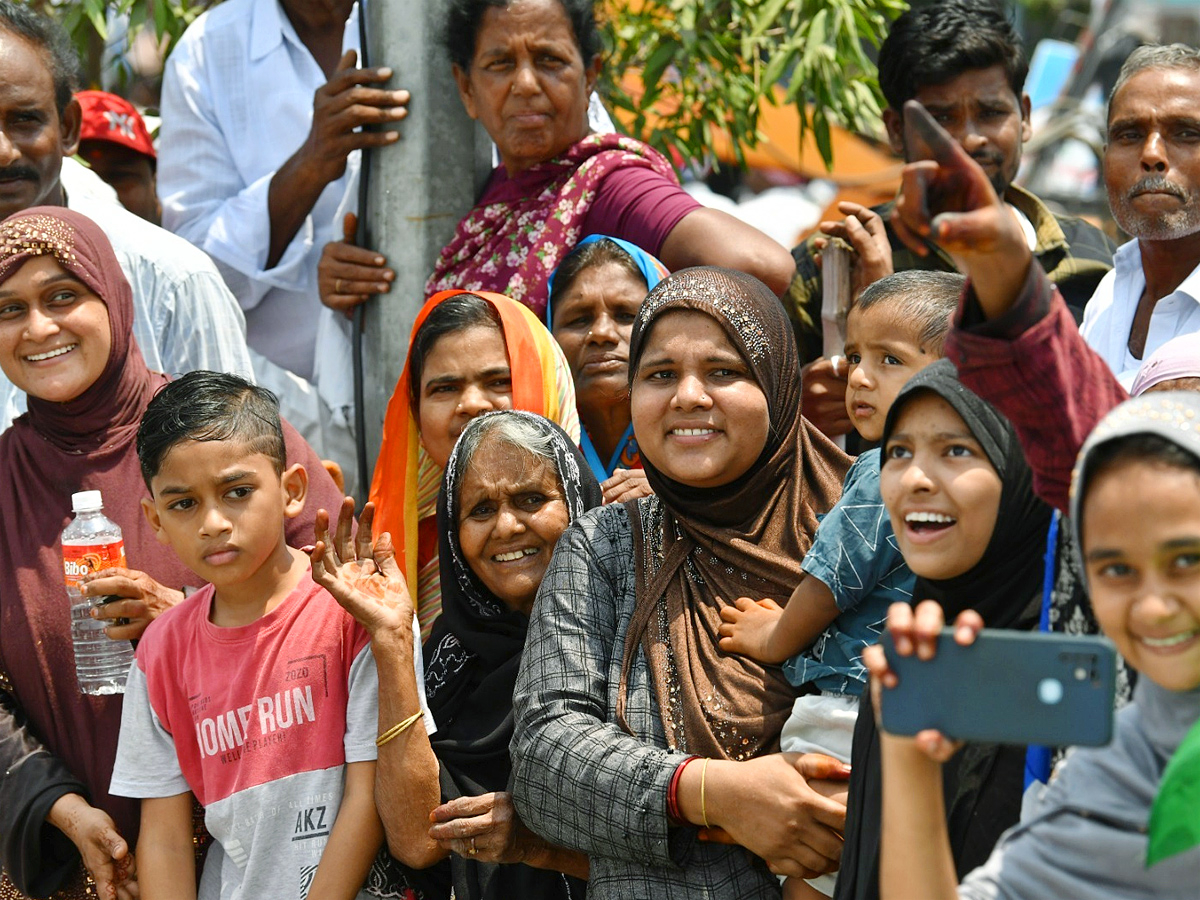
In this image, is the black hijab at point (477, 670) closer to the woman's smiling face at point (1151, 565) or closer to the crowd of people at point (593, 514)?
the crowd of people at point (593, 514)

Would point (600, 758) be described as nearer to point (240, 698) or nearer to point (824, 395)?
point (240, 698)

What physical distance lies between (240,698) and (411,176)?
1.62 meters

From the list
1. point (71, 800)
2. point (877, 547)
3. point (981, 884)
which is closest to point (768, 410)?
point (877, 547)

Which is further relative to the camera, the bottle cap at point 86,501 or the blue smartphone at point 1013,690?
the bottle cap at point 86,501

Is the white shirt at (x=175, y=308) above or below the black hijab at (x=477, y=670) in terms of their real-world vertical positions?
above

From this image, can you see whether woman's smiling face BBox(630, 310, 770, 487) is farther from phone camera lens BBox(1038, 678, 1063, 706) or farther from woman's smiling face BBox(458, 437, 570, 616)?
phone camera lens BBox(1038, 678, 1063, 706)

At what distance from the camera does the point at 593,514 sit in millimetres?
3184

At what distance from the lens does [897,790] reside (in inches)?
75.9

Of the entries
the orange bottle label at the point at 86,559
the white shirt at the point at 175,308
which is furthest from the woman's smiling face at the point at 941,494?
the white shirt at the point at 175,308

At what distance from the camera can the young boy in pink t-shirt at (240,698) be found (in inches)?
123

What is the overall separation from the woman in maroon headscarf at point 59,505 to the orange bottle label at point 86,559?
0.19ft

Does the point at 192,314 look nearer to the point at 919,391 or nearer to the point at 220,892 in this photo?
the point at 220,892

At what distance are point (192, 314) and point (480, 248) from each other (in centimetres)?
82

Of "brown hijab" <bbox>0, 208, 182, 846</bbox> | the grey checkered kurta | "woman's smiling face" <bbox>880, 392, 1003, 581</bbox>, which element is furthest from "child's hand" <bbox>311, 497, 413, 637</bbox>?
"woman's smiling face" <bbox>880, 392, 1003, 581</bbox>
